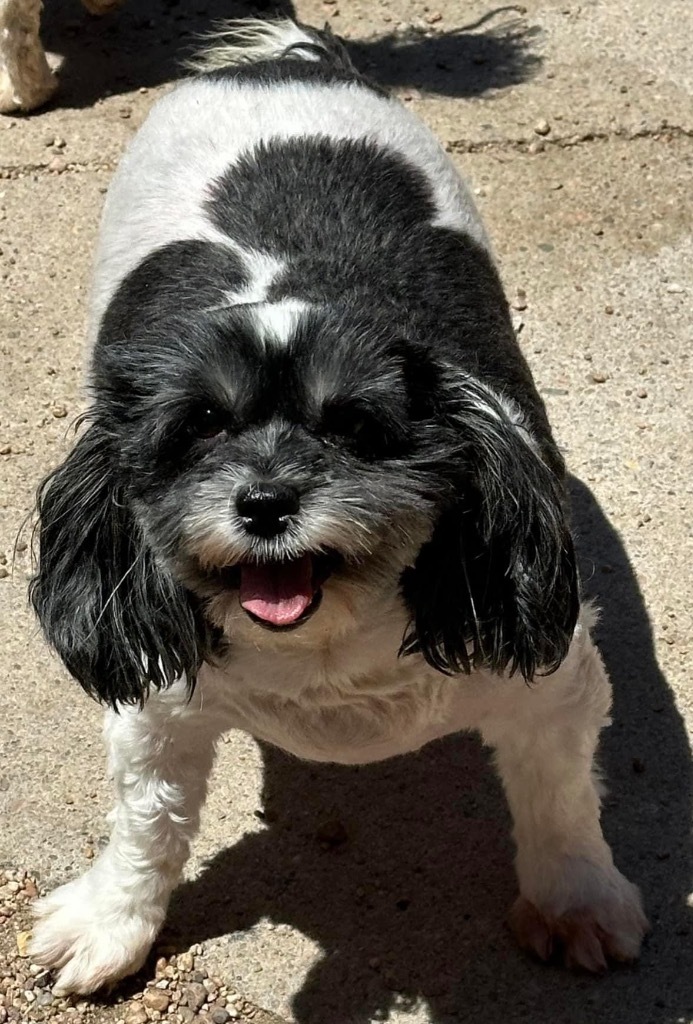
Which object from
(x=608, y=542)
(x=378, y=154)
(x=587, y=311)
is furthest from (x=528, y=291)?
(x=378, y=154)

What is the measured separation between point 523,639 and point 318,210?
3.58ft

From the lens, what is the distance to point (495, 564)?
2.57m

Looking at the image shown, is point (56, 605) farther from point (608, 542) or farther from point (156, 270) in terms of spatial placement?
point (608, 542)

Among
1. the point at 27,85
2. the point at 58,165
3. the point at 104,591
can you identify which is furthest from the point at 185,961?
the point at 27,85

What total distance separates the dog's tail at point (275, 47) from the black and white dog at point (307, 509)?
328mm

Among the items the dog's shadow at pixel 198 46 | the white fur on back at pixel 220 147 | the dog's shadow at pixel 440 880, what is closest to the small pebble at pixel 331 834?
the dog's shadow at pixel 440 880

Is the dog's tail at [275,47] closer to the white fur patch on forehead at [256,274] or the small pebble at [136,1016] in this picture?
the white fur patch on forehead at [256,274]

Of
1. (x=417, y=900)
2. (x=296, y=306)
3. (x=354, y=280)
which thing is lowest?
(x=417, y=900)

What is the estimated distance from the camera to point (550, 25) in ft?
19.5

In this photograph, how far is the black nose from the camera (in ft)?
7.30

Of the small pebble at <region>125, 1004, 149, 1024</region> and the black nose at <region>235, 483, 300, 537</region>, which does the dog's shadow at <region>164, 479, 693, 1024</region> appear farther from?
the black nose at <region>235, 483, 300, 537</region>

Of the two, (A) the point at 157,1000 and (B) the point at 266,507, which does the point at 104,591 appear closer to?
(B) the point at 266,507

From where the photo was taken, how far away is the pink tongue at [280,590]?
235cm

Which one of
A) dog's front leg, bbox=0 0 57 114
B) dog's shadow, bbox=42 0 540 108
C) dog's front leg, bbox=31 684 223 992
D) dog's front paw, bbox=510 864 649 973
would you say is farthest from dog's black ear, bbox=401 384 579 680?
dog's front leg, bbox=0 0 57 114
